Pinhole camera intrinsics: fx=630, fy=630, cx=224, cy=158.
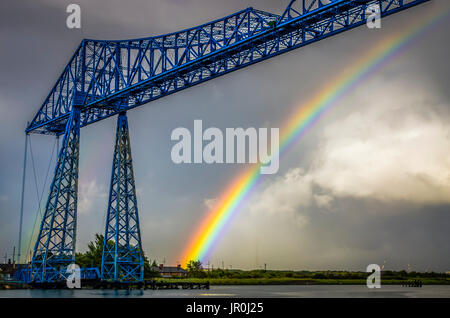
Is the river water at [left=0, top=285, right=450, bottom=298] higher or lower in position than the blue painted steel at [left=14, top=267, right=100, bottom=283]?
lower

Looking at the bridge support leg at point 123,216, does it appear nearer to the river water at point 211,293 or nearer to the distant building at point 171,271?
the river water at point 211,293

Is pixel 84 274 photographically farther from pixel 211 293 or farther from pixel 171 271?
pixel 171 271

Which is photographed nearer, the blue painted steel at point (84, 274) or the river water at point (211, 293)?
the river water at point (211, 293)

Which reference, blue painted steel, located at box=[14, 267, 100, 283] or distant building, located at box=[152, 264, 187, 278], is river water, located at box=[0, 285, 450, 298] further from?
distant building, located at box=[152, 264, 187, 278]

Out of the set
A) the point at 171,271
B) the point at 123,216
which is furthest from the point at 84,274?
the point at 171,271

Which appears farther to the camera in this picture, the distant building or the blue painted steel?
the distant building

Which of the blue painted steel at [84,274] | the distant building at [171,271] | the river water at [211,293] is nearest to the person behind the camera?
the river water at [211,293]

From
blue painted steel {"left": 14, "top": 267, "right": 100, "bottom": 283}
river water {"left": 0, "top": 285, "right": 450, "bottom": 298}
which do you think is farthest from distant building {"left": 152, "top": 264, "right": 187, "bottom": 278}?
blue painted steel {"left": 14, "top": 267, "right": 100, "bottom": 283}

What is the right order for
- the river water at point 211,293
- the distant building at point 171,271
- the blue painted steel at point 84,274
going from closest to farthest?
the river water at point 211,293, the blue painted steel at point 84,274, the distant building at point 171,271

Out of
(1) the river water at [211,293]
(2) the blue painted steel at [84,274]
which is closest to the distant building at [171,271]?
(1) the river water at [211,293]

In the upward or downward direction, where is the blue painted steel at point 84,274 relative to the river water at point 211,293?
upward

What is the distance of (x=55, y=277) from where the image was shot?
2112 inches

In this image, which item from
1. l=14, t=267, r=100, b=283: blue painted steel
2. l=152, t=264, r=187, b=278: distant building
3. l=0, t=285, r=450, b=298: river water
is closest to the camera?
l=0, t=285, r=450, b=298: river water
